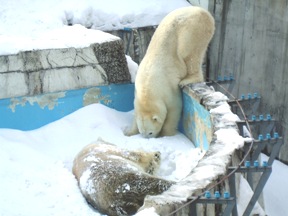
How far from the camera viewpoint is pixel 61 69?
229 inches

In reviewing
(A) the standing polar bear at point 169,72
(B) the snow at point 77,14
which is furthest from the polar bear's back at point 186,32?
(B) the snow at point 77,14

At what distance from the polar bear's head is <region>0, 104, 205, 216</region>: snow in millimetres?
127

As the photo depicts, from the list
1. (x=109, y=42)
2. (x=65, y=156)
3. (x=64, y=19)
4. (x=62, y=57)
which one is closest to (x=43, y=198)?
(x=65, y=156)

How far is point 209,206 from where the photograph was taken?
3.50 metres

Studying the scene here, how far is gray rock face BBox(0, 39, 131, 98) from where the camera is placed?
219 inches

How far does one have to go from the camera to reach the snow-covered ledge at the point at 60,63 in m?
5.57

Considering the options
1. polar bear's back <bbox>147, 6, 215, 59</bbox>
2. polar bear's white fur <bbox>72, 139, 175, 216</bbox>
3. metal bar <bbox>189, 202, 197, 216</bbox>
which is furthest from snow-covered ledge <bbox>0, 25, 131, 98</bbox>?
metal bar <bbox>189, 202, 197, 216</bbox>

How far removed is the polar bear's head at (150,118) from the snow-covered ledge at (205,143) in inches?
11.6

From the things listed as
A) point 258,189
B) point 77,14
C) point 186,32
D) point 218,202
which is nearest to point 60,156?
point 186,32

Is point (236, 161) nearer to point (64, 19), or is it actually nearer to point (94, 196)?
point (94, 196)

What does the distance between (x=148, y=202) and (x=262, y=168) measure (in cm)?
84

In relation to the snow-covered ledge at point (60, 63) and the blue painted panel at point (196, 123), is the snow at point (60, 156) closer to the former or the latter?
the blue painted panel at point (196, 123)

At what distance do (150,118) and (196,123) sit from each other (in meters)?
0.56

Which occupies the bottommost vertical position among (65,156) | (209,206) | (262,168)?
(65,156)
